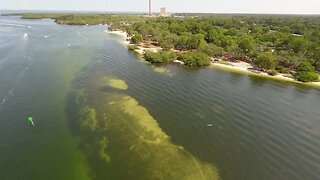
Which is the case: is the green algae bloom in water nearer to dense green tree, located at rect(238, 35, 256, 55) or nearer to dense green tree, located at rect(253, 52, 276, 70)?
dense green tree, located at rect(253, 52, 276, 70)

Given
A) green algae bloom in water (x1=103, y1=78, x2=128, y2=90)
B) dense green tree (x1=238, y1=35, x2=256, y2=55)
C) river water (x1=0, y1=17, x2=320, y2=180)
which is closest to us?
river water (x1=0, y1=17, x2=320, y2=180)

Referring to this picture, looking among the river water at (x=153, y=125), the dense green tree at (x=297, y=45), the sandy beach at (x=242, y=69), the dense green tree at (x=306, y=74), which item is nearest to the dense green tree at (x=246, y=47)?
the sandy beach at (x=242, y=69)

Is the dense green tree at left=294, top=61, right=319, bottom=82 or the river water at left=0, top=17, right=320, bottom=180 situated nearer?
the river water at left=0, top=17, right=320, bottom=180

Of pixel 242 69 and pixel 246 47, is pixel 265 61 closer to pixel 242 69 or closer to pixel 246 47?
pixel 242 69

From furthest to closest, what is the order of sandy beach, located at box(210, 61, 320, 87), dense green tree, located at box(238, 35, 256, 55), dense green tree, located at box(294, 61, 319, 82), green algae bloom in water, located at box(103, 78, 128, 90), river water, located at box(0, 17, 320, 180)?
dense green tree, located at box(238, 35, 256, 55) < sandy beach, located at box(210, 61, 320, 87) < dense green tree, located at box(294, 61, 319, 82) < green algae bloom in water, located at box(103, 78, 128, 90) < river water, located at box(0, 17, 320, 180)

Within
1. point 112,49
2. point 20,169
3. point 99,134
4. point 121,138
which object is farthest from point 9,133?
point 112,49

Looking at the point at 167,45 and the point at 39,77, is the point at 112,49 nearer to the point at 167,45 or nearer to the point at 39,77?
the point at 167,45

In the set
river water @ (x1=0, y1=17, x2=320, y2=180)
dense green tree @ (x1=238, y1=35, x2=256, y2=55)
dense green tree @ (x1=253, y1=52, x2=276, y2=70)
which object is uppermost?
dense green tree @ (x1=238, y1=35, x2=256, y2=55)

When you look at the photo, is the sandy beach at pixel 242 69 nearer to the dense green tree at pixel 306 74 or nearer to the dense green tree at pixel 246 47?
the dense green tree at pixel 306 74

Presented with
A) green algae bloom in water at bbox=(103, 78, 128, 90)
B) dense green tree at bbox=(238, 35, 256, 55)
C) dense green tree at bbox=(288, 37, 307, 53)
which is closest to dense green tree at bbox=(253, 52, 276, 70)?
dense green tree at bbox=(238, 35, 256, 55)
